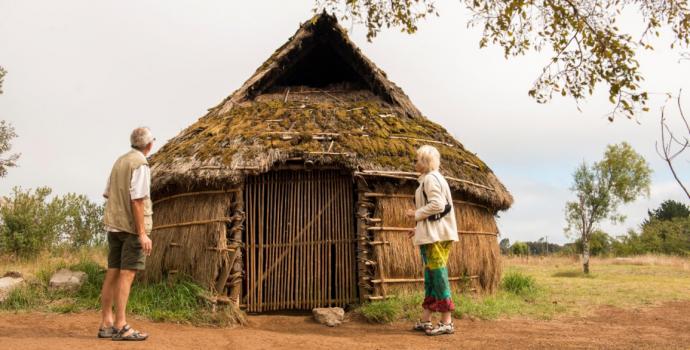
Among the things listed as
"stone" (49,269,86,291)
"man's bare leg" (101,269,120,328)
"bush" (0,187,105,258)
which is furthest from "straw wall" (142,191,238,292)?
"bush" (0,187,105,258)

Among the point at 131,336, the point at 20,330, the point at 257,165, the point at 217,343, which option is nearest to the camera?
the point at 131,336

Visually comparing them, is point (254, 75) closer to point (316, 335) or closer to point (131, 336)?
point (316, 335)

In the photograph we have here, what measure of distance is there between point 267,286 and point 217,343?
2.35 m

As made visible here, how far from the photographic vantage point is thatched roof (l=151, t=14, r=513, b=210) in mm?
7574

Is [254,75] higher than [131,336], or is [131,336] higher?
[254,75]

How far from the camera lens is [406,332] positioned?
6012 mm

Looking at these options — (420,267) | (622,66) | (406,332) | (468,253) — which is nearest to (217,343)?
(406,332)

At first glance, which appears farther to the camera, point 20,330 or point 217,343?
point 20,330

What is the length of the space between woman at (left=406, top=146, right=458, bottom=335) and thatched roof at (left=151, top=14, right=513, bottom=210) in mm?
2004

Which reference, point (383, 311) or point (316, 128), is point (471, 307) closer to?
point (383, 311)

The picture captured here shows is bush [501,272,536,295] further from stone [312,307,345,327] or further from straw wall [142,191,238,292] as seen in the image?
straw wall [142,191,238,292]

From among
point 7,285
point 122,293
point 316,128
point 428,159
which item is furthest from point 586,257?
point 122,293

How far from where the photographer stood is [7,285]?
7.91m

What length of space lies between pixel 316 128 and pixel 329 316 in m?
2.73
